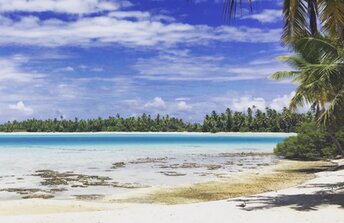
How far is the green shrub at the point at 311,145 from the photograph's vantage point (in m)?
35.6

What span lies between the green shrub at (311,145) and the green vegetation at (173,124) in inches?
2671

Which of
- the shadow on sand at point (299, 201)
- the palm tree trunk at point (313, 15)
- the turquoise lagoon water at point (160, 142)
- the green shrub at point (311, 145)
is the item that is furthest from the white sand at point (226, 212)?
the turquoise lagoon water at point (160, 142)

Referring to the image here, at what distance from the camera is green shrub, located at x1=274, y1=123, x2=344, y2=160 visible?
35625 mm

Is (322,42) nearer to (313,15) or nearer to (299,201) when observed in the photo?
(313,15)

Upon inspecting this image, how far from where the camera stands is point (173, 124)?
13650 cm

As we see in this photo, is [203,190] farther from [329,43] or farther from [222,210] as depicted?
[329,43]

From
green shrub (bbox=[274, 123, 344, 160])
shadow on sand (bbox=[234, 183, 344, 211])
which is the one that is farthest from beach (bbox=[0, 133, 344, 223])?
green shrub (bbox=[274, 123, 344, 160])

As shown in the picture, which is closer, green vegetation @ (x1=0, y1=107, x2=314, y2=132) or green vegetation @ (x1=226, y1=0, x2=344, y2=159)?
green vegetation @ (x1=226, y1=0, x2=344, y2=159)

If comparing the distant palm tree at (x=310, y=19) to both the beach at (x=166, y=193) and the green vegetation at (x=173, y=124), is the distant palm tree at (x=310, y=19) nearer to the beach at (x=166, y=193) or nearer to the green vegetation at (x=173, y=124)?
the beach at (x=166, y=193)

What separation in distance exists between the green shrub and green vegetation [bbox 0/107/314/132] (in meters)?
67.8

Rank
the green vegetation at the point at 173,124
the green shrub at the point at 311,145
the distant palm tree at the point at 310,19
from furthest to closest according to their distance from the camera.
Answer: the green vegetation at the point at 173,124 → the green shrub at the point at 311,145 → the distant palm tree at the point at 310,19

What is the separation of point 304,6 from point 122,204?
9.13 metres

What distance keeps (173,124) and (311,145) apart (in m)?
101

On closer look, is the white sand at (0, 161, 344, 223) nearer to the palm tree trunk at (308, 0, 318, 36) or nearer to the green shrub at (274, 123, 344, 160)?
the palm tree trunk at (308, 0, 318, 36)
